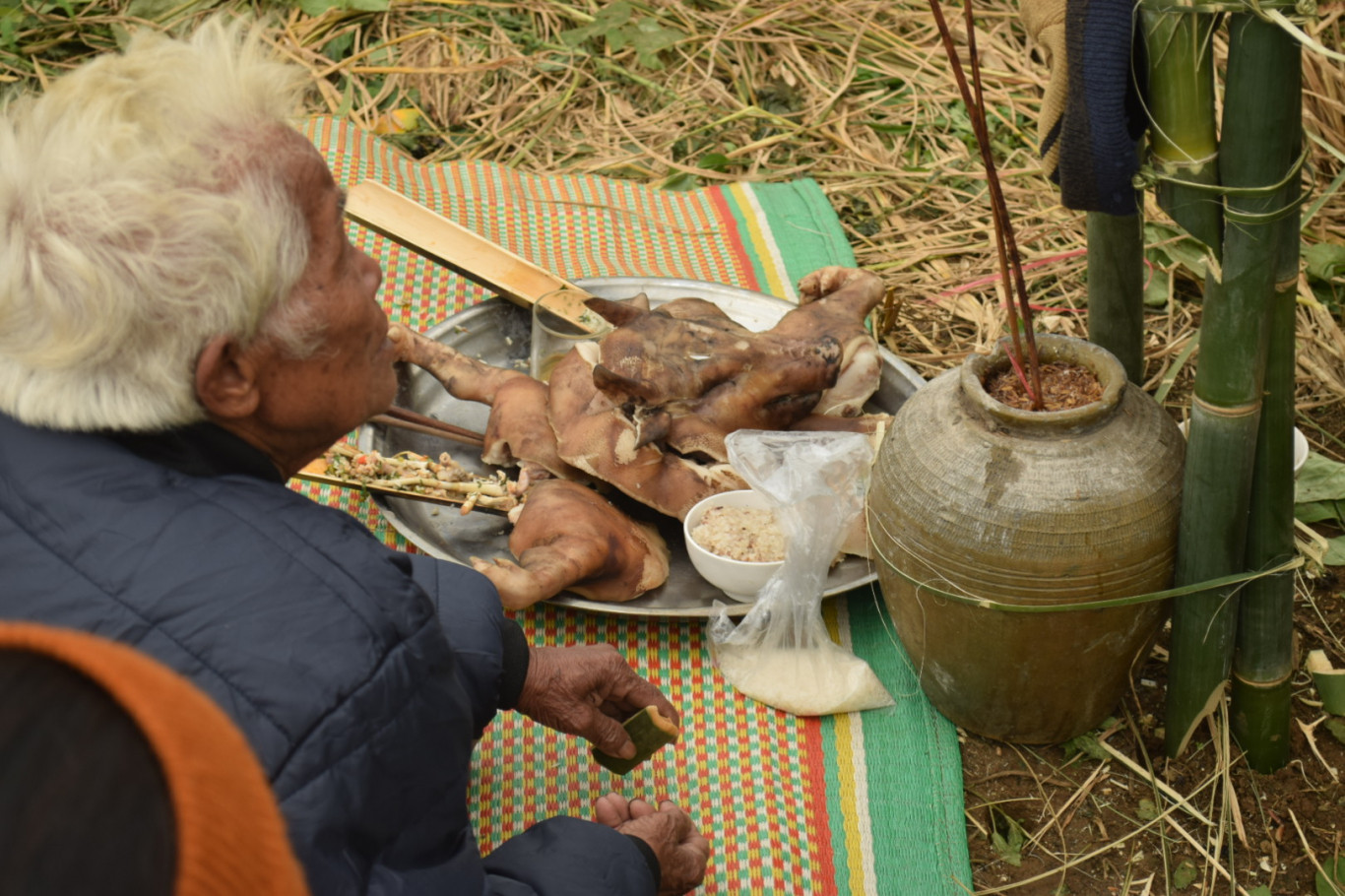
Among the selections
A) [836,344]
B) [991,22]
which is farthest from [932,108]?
[836,344]

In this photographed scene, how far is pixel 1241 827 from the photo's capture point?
2.34m

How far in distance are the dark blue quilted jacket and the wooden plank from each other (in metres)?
1.74

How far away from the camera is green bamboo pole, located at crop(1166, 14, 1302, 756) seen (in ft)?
6.02

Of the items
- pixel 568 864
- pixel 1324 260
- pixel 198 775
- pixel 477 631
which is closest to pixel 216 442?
pixel 477 631

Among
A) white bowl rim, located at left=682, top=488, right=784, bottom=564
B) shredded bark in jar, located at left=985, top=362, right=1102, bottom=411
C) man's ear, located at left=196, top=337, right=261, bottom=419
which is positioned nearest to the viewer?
man's ear, located at left=196, top=337, right=261, bottom=419

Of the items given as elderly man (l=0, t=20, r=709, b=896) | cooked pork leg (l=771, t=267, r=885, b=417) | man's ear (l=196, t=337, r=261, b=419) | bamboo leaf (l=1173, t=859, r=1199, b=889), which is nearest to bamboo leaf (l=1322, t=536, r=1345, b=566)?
bamboo leaf (l=1173, t=859, r=1199, b=889)

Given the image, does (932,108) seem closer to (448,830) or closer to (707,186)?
(707,186)

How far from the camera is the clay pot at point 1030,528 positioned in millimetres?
2074

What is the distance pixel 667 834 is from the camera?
6.82 ft

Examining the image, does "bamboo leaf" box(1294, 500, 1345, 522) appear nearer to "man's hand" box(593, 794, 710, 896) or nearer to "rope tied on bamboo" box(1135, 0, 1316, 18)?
"rope tied on bamboo" box(1135, 0, 1316, 18)

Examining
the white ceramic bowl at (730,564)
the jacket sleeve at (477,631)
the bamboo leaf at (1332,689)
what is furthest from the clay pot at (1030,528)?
the jacket sleeve at (477,631)

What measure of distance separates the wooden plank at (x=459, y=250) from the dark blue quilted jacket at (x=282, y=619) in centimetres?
174

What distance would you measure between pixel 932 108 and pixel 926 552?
3120 millimetres

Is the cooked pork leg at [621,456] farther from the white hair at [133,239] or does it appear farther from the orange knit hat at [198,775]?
the orange knit hat at [198,775]
